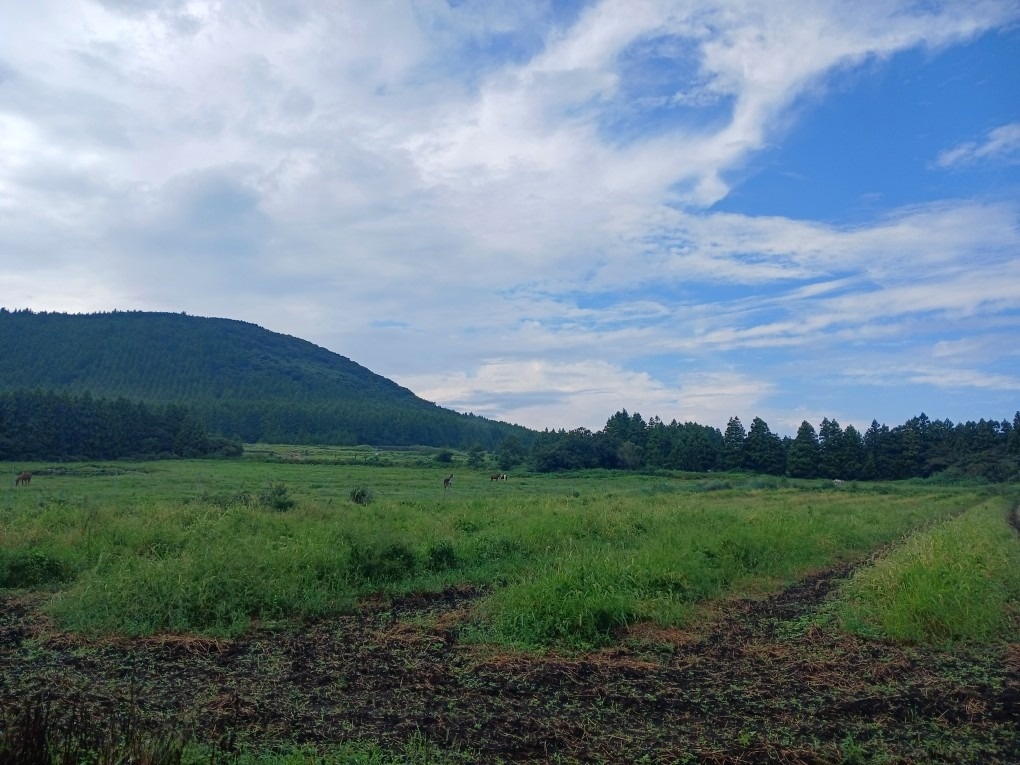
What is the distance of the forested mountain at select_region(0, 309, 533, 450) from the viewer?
106 metres

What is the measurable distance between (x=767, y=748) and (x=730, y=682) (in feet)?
6.08

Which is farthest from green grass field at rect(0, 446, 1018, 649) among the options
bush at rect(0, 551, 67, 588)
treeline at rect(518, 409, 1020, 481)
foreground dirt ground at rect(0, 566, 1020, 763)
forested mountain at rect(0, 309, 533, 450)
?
forested mountain at rect(0, 309, 533, 450)

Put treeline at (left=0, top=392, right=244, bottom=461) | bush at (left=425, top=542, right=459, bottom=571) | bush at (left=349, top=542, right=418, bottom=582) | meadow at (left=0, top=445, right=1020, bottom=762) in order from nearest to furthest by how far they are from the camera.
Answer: meadow at (left=0, top=445, right=1020, bottom=762)
bush at (left=349, top=542, right=418, bottom=582)
bush at (left=425, top=542, right=459, bottom=571)
treeline at (left=0, top=392, right=244, bottom=461)

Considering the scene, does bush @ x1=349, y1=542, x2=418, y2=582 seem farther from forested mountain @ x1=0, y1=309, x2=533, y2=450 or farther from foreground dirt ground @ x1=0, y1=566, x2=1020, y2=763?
forested mountain @ x1=0, y1=309, x2=533, y2=450

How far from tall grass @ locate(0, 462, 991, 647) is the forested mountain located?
83917 millimetres

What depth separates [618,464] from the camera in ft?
253

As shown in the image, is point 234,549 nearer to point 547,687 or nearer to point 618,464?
point 547,687

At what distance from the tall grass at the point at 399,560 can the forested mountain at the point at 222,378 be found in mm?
83917

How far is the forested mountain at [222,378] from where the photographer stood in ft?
348

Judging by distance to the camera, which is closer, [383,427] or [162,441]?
[162,441]

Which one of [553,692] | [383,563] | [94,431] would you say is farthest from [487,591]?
[94,431]

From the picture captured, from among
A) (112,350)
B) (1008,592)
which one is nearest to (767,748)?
(1008,592)

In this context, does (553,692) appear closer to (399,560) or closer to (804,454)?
(399,560)

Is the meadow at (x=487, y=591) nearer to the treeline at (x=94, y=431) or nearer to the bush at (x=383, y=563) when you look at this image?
the bush at (x=383, y=563)
